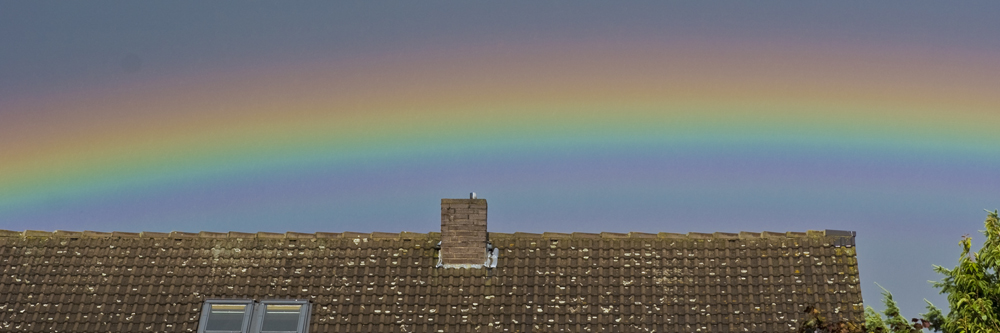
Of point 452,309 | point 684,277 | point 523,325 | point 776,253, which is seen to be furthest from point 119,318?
point 776,253

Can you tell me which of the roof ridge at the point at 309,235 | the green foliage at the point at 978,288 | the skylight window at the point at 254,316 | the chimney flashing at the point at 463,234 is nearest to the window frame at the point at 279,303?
the skylight window at the point at 254,316

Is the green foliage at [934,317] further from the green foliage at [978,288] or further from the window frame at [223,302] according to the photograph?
the window frame at [223,302]

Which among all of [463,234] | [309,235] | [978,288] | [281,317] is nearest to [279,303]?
[281,317]

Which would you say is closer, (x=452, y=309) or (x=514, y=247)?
(x=452, y=309)

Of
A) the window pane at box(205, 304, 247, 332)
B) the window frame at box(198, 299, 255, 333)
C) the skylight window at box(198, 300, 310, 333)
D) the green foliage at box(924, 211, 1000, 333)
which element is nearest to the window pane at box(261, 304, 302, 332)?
the skylight window at box(198, 300, 310, 333)

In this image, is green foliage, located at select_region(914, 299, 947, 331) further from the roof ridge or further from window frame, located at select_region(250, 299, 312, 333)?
window frame, located at select_region(250, 299, 312, 333)

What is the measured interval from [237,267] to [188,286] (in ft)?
2.92

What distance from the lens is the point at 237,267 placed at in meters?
17.4

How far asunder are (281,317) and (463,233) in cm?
350

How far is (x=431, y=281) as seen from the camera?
17.1 m

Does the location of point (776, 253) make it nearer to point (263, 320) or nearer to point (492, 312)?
point (492, 312)

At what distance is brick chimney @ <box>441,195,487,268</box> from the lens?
57.3 feet

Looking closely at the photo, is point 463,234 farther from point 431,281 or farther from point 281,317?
point 281,317

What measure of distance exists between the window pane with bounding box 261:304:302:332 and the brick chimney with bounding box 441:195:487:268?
270 centimetres
